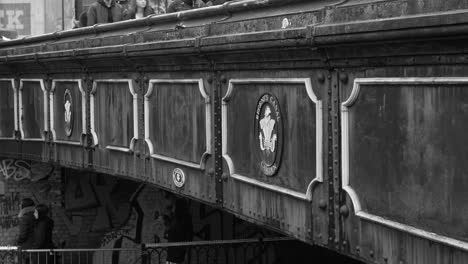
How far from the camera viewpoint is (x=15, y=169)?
74.4 ft

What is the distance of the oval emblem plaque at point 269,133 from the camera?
990 centimetres

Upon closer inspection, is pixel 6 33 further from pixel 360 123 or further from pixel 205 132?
pixel 360 123

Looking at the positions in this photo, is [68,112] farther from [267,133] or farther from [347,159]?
[347,159]

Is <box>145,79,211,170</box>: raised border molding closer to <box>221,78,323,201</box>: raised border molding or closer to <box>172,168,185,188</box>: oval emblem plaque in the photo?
<box>172,168,185,188</box>: oval emblem plaque

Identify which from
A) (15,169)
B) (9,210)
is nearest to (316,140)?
(15,169)

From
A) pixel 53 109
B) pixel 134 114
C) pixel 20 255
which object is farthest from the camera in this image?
pixel 53 109

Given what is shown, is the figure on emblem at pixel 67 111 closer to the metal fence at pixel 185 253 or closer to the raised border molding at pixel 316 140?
the metal fence at pixel 185 253

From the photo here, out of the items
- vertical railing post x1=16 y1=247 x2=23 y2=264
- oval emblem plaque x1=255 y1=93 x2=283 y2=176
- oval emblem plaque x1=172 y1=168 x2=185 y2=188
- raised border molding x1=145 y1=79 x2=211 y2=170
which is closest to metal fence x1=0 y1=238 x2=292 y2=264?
vertical railing post x1=16 y1=247 x2=23 y2=264

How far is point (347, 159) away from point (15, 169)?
15.2 metres

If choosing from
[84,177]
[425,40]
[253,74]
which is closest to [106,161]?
[253,74]

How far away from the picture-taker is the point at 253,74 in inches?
412

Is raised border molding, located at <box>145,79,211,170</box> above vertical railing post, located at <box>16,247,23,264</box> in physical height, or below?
above

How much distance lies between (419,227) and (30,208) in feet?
45.4

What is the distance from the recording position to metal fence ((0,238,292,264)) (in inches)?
703
